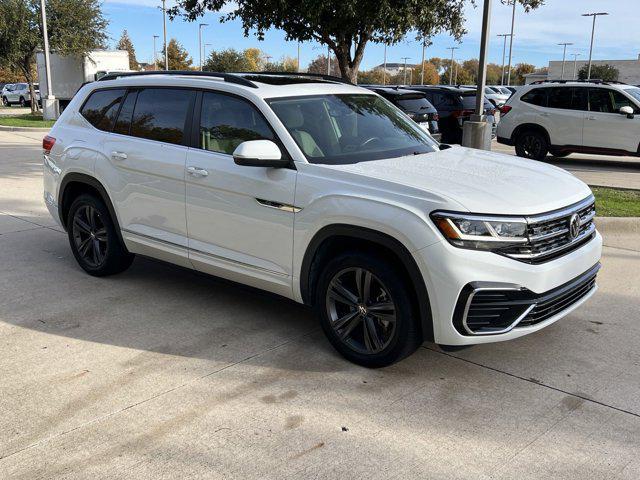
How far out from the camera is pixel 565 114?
47.4ft

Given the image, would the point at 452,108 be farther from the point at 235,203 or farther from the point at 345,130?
the point at 235,203

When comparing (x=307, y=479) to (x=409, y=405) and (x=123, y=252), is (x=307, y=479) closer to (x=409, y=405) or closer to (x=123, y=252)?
(x=409, y=405)

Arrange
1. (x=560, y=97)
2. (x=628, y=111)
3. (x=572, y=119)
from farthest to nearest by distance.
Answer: (x=560, y=97) < (x=572, y=119) < (x=628, y=111)

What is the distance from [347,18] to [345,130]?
700 centimetres

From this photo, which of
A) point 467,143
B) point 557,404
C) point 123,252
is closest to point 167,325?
point 123,252

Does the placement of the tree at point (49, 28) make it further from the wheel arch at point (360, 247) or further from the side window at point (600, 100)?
the wheel arch at point (360, 247)

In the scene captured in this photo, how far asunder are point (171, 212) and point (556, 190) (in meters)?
2.80

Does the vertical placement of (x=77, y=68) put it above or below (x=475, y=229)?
above

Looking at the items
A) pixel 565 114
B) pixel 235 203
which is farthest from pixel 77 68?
pixel 235 203

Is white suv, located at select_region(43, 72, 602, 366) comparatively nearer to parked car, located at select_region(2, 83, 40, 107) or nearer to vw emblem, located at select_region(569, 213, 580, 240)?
vw emblem, located at select_region(569, 213, 580, 240)

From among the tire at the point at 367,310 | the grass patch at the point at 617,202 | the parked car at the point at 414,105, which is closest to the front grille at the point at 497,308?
the tire at the point at 367,310

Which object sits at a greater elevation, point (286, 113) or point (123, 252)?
point (286, 113)

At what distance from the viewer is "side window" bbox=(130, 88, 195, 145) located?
5129 millimetres

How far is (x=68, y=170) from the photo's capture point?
5.98 m
